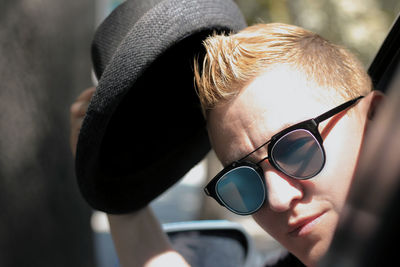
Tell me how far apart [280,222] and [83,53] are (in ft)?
7.58

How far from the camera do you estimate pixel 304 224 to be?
1.16 m

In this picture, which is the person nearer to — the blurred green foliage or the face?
the face

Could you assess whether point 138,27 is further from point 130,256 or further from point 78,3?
point 78,3

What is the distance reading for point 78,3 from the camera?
2980 mm

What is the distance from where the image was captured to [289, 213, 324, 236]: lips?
44.8 inches

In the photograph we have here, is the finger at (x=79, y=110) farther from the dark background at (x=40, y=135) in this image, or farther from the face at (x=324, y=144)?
the face at (x=324, y=144)

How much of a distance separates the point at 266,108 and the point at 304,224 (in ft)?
1.08

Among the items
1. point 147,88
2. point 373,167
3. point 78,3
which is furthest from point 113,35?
point 78,3

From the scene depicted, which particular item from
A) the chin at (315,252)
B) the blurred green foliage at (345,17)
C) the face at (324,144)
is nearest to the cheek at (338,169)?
the face at (324,144)

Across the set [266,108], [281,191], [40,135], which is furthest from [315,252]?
[40,135]

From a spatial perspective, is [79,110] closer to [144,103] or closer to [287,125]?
[144,103]

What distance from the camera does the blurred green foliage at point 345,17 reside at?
495 centimetres

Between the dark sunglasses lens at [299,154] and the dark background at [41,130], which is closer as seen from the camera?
the dark sunglasses lens at [299,154]

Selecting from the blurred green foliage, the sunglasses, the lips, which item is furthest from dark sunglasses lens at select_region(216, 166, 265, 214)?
the blurred green foliage
